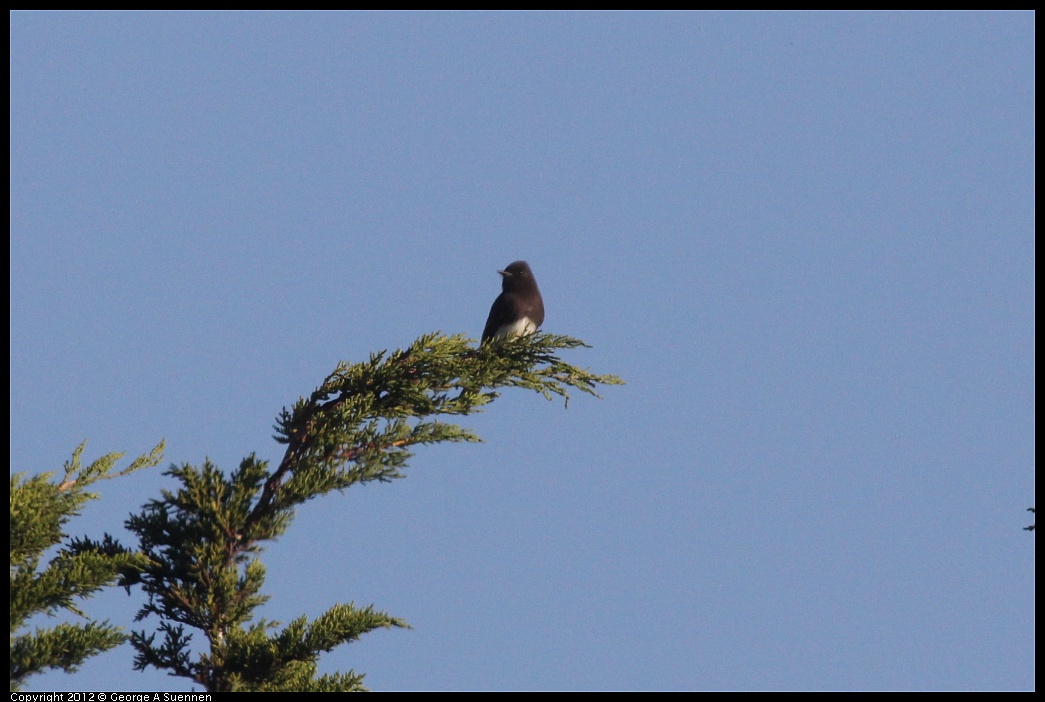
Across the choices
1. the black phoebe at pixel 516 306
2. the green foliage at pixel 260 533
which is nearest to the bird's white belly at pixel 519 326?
the black phoebe at pixel 516 306

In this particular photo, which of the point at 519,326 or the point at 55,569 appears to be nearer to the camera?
the point at 55,569

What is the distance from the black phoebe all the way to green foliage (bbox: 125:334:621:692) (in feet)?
16.5

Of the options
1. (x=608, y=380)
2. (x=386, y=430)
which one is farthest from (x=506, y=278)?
(x=386, y=430)

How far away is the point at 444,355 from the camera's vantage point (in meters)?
5.48

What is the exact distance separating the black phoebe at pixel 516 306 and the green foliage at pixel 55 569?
5.79 m

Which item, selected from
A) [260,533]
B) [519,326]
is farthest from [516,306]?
[260,533]

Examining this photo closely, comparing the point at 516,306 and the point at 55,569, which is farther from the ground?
the point at 516,306

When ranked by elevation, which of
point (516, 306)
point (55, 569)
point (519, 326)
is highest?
point (516, 306)

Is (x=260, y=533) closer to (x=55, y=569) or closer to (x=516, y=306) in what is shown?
(x=55, y=569)

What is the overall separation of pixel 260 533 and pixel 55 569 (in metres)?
0.79

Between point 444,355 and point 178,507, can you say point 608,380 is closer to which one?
point 444,355

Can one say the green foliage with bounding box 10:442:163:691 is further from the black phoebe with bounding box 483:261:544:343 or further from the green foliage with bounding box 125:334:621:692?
the black phoebe with bounding box 483:261:544:343

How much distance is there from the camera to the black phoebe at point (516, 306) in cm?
1038

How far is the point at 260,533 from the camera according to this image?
4.68m
